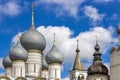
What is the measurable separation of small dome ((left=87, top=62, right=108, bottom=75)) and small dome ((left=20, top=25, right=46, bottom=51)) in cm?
849

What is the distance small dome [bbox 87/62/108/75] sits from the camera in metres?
47.1

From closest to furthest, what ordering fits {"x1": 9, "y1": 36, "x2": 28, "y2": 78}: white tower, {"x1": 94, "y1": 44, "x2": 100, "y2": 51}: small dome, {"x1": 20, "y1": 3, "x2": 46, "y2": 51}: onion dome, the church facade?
the church facade < {"x1": 94, "y1": 44, "x2": 100, "y2": 51}: small dome < {"x1": 9, "y1": 36, "x2": 28, "y2": 78}: white tower < {"x1": 20, "y1": 3, "x2": 46, "y2": 51}: onion dome

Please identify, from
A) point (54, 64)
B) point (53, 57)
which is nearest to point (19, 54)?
point (53, 57)

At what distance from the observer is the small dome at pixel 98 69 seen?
4709 cm

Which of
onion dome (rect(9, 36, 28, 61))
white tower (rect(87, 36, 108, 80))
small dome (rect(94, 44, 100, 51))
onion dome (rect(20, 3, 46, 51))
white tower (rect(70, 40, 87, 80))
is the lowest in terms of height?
white tower (rect(87, 36, 108, 80))

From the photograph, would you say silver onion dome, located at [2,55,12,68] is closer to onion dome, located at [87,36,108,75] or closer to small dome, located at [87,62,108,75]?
onion dome, located at [87,36,108,75]

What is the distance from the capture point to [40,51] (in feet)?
176

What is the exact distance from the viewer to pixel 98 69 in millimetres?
47188

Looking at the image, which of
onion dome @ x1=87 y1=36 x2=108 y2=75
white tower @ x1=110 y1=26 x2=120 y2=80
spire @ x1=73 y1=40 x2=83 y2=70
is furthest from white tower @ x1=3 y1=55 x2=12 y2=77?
white tower @ x1=110 y1=26 x2=120 y2=80

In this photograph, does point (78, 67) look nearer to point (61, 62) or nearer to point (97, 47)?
point (61, 62)

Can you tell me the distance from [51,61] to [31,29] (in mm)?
5133

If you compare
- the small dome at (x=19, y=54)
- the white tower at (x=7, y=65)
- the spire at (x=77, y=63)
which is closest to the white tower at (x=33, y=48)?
the small dome at (x=19, y=54)

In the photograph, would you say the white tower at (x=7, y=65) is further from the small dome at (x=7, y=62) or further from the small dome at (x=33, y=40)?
the small dome at (x=33, y=40)

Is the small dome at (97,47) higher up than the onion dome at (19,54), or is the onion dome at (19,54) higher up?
the small dome at (97,47)
